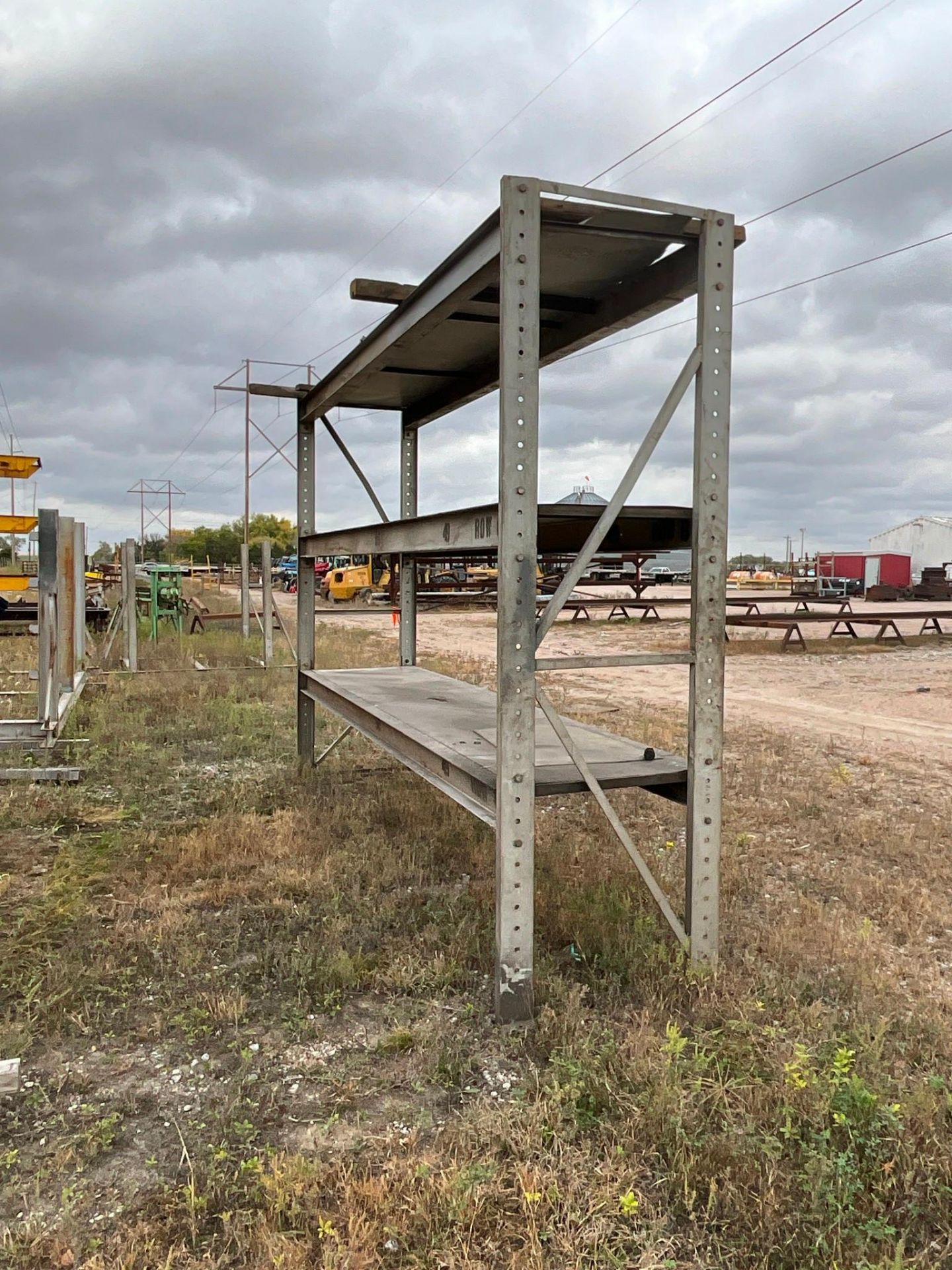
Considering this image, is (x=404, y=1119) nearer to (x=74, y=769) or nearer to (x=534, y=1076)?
(x=534, y=1076)

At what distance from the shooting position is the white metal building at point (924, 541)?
64.4m

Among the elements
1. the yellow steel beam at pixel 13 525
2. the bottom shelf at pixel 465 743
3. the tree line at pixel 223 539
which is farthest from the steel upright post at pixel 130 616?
the tree line at pixel 223 539

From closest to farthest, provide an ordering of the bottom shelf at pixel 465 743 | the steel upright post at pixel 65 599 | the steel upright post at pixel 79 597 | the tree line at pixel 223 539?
the bottom shelf at pixel 465 743, the steel upright post at pixel 65 599, the steel upright post at pixel 79 597, the tree line at pixel 223 539

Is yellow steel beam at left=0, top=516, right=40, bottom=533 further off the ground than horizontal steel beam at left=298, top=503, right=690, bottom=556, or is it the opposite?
yellow steel beam at left=0, top=516, right=40, bottom=533

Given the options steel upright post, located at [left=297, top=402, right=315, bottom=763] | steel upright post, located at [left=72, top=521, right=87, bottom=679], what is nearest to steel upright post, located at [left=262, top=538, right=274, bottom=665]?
steel upright post, located at [left=72, top=521, right=87, bottom=679]

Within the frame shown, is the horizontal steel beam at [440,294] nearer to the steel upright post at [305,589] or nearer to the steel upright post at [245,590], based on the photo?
the steel upright post at [305,589]

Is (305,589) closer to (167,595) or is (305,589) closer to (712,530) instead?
(712,530)

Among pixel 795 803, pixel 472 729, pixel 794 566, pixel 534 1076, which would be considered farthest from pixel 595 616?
pixel 794 566

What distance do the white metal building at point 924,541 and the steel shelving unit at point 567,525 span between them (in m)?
65.3

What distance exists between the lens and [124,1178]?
2.50 metres

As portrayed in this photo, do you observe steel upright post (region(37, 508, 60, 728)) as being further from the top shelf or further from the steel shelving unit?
the steel shelving unit

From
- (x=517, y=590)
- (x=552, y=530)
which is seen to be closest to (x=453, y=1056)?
(x=517, y=590)

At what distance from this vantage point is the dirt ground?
9.70 meters

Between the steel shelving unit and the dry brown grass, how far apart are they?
0.41m
